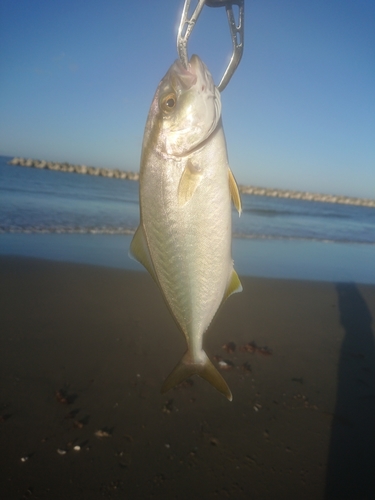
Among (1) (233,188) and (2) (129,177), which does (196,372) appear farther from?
(2) (129,177)

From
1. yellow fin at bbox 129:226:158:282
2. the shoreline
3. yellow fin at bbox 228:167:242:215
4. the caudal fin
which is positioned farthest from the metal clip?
the shoreline

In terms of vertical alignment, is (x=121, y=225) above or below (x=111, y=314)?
below

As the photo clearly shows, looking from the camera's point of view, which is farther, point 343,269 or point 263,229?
point 263,229

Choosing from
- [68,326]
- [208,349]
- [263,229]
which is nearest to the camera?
[208,349]

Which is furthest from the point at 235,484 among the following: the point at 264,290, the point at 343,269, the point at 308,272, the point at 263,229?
Result: the point at 263,229

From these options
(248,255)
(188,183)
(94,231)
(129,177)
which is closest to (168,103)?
(188,183)

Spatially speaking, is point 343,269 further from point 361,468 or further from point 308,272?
point 361,468

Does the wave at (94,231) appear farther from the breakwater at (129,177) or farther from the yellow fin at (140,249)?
the breakwater at (129,177)
